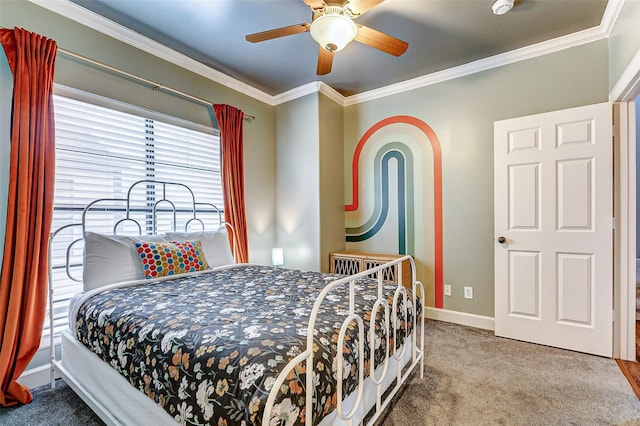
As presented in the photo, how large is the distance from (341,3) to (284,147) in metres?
2.13

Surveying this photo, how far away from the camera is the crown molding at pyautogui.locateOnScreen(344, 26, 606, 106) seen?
2.44 meters

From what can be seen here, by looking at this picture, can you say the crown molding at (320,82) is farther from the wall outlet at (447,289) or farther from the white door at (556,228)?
the wall outlet at (447,289)

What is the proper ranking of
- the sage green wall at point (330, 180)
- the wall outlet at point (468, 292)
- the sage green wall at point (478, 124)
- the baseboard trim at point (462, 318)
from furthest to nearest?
the sage green wall at point (330, 180), the wall outlet at point (468, 292), the baseboard trim at point (462, 318), the sage green wall at point (478, 124)

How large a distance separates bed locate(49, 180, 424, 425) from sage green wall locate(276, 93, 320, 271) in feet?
3.82

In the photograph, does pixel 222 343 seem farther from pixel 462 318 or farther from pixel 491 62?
pixel 491 62

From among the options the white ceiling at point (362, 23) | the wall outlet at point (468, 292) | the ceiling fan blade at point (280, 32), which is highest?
the white ceiling at point (362, 23)

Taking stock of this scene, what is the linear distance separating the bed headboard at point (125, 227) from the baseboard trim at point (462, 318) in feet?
7.19

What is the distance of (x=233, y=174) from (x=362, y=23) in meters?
1.82

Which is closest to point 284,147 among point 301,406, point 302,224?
point 302,224

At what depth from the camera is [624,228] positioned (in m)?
2.23

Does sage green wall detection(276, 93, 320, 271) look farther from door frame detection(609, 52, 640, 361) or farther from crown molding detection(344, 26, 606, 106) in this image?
door frame detection(609, 52, 640, 361)

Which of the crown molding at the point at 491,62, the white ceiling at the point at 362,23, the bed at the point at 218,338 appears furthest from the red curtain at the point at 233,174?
the crown molding at the point at 491,62

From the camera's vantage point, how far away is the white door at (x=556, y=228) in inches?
89.4

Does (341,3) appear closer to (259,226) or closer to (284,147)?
(284,147)
